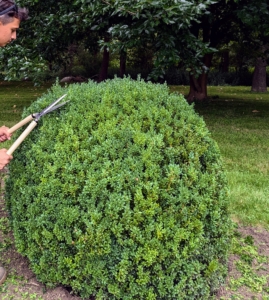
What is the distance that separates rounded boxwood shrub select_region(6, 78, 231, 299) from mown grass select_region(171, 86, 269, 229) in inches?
63.8

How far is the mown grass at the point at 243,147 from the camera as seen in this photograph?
4113 millimetres

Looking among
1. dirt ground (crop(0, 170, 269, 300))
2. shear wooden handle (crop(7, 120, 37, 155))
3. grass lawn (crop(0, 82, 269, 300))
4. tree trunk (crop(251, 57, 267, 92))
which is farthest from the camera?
tree trunk (crop(251, 57, 267, 92))

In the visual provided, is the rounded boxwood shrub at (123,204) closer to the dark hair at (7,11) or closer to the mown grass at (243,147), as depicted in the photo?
the dark hair at (7,11)

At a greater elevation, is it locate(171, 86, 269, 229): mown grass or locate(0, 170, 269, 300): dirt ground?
locate(0, 170, 269, 300): dirt ground

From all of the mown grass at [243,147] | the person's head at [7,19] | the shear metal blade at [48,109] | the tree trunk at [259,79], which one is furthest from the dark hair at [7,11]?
the tree trunk at [259,79]

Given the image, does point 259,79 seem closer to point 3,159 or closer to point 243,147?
point 243,147

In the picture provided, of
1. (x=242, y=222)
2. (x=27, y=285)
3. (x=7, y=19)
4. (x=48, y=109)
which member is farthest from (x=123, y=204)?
(x=242, y=222)

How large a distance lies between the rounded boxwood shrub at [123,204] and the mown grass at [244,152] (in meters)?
1.62

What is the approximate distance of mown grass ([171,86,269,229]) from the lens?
161 inches

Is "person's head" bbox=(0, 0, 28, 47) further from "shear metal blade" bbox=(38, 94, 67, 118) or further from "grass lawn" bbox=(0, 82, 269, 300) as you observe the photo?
"grass lawn" bbox=(0, 82, 269, 300)

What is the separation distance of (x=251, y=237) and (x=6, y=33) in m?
2.59

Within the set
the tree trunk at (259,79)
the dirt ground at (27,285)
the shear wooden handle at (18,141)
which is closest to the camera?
the shear wooden handle at (18,141)

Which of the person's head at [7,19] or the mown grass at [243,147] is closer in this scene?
the person's head at [7,19]

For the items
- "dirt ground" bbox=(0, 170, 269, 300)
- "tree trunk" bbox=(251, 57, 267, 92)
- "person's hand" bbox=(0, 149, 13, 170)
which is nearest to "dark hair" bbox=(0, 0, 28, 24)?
"person's hand" bbox=(0, 149, 13, 170)
